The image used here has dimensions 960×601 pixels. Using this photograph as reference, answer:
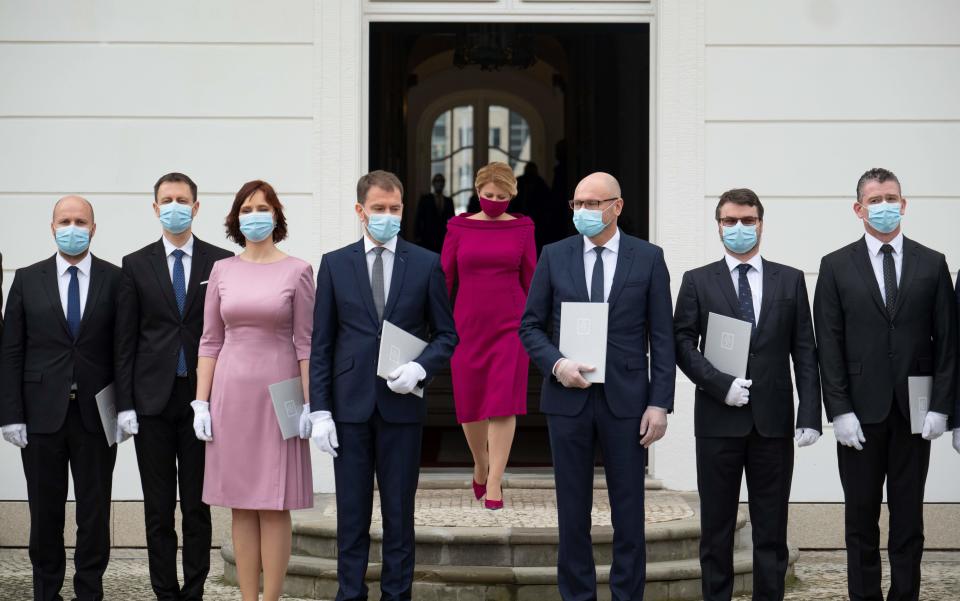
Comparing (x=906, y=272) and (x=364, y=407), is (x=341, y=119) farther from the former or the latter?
(x=906, y=272)

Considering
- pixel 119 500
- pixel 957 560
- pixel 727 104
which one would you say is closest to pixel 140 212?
pixel 119 500

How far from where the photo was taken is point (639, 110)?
9055 mm

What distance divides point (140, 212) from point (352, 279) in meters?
2.72

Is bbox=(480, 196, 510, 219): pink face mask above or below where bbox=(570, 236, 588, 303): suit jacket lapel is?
above

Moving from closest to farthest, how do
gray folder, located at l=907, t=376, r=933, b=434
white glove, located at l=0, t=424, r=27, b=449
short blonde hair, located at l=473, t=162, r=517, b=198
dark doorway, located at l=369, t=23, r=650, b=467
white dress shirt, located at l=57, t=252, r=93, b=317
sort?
gray folder, located at l=907, t=376, r=933, b=434
white glove, located at l=0, t=424, r=27, b=449
white dress shirt, located at l=57, t=252, r=93, b=317
short blonde hair, located at l=473, t=162, r=517, b=198
dark doorway, located at l=369, t=23, r=650, b=467

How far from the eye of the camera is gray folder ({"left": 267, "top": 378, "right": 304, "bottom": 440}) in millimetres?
4766

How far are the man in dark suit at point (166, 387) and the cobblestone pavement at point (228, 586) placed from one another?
0.68m

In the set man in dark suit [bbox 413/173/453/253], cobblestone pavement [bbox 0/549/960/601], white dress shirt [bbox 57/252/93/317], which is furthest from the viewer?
man in dark suit [bbox 413/173/453/253]

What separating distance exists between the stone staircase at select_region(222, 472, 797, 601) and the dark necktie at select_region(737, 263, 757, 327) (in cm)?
141

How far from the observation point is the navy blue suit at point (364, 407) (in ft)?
15.3

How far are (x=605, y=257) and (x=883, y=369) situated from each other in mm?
1161

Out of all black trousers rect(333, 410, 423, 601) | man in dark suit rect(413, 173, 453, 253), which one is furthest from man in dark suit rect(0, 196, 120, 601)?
man in dark suit rect(413, 173, 453, 253)

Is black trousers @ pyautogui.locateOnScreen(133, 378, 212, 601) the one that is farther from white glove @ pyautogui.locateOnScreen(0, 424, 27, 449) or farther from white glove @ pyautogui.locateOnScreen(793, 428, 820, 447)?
white glove @ pyautogui.locateOnScreen(793, 428, 820, 447)

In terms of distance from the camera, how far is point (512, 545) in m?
5.61
